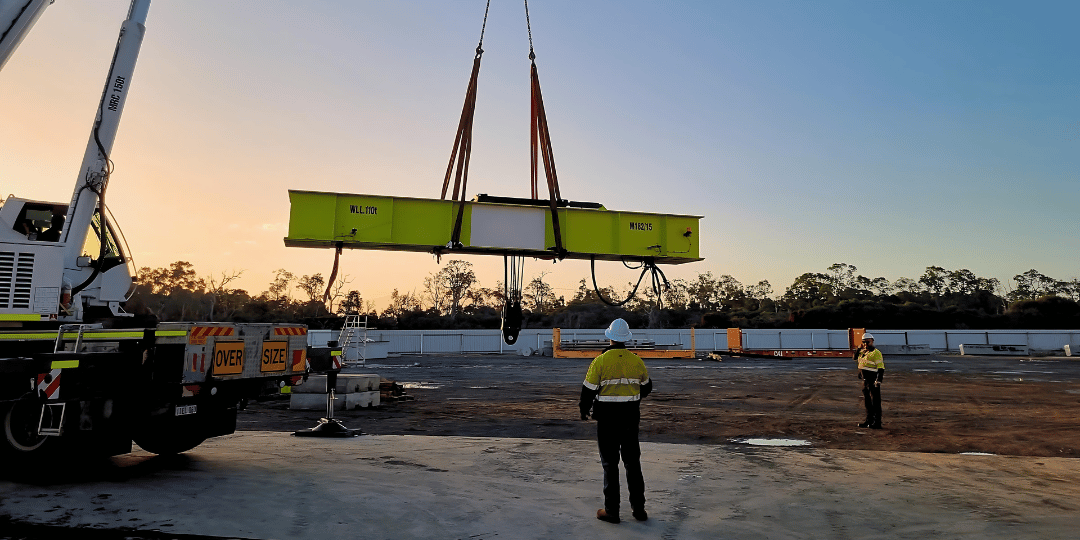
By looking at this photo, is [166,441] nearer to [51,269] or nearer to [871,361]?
[51,269]

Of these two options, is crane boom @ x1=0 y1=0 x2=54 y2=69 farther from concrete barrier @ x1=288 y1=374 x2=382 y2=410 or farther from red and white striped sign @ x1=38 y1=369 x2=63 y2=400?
concrete barrier @ x1=288 y1=374 x2=382 y2=410

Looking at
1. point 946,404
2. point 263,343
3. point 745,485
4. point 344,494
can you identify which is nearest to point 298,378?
point 263,343

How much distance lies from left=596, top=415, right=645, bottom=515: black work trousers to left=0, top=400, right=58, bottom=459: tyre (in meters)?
6.06

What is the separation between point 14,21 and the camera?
773 cm

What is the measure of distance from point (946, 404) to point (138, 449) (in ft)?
54.2

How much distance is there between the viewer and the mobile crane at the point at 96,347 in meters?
6.12

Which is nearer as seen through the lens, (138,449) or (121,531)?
(121,531)

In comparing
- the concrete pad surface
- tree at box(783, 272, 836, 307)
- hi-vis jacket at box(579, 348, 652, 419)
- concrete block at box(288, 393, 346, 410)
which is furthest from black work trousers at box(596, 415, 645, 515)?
tree at box(783, 272, 836, 307)

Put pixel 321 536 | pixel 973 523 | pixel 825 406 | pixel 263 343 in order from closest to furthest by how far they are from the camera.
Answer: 1. pixel 321 536
2. pixel 973 523
3. pixel 263 343
4. pixel 825 406

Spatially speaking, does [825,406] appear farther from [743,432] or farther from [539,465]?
[539,465]

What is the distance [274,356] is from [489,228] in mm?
3645

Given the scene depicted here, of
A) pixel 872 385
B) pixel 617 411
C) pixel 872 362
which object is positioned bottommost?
pixel 872 385

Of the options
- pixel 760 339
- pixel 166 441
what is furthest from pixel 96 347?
pixel 760 339

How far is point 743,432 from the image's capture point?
1043 cm
